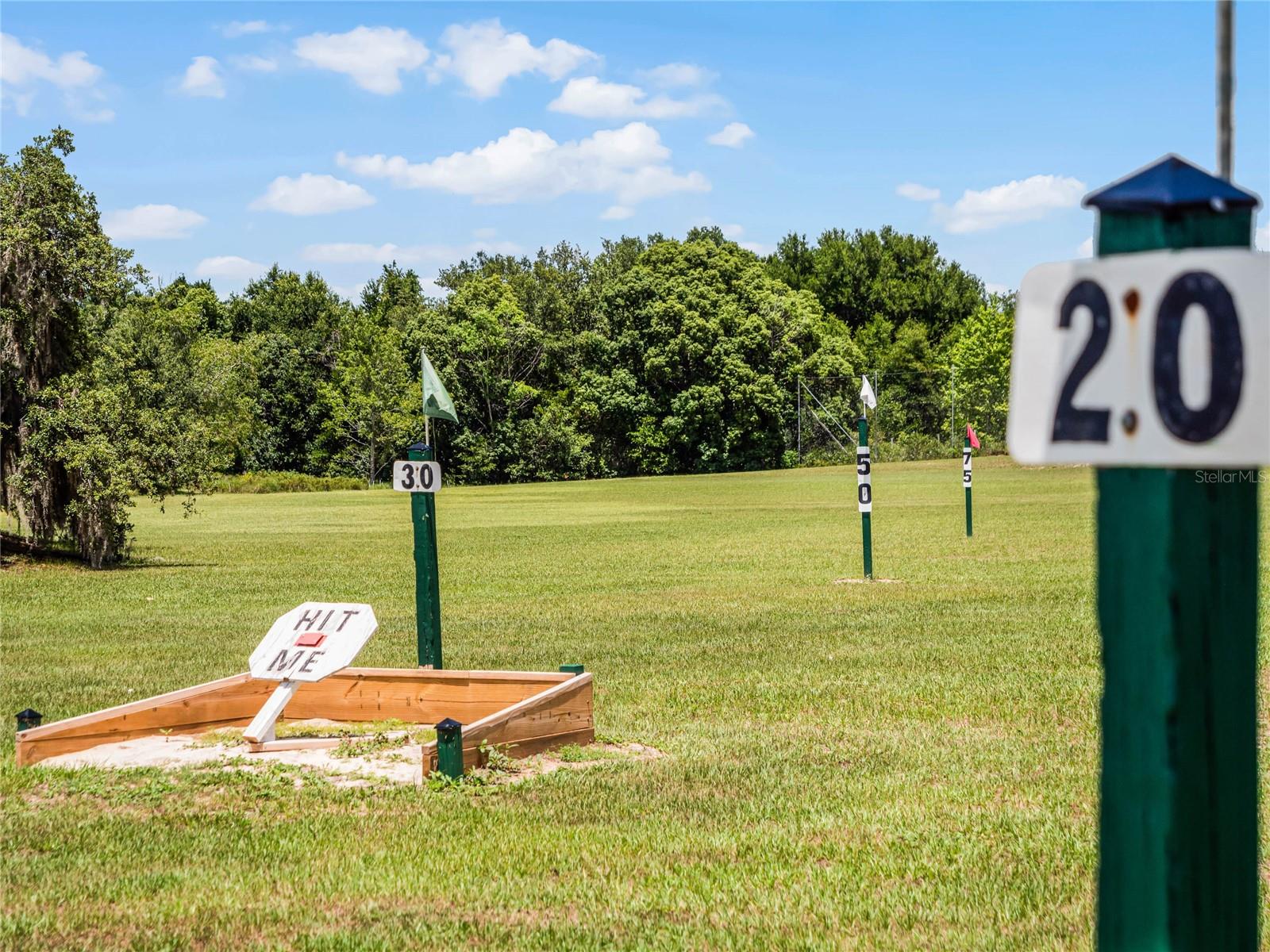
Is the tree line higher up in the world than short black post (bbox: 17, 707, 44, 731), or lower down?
higher up

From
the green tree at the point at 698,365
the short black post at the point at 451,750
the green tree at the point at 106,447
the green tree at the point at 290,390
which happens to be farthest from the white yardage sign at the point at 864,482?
the green tree at the point at 290,390

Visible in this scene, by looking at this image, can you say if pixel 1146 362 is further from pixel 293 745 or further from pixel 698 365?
pixel 698 365

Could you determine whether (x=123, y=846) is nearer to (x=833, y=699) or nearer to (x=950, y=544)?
(x=833, y=699)

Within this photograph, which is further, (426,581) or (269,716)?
(426,581)

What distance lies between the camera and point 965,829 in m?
6.30

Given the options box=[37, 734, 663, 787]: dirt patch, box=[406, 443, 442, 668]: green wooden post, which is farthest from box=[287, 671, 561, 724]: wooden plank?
box=[37, 734, 663, 787]: dirt patch

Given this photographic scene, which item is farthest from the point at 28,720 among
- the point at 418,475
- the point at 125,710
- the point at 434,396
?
the point at 434,396

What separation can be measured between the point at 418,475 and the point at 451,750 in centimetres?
288

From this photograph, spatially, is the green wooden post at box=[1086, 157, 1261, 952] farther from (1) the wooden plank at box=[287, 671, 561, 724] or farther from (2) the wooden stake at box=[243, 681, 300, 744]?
(2) the wooden stake at box=[243, 681, 300, 744]

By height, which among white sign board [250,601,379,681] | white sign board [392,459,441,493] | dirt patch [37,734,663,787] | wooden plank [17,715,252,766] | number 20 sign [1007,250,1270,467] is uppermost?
number 20 sign [1007,250,1270,467]

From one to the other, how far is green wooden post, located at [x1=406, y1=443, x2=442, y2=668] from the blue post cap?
26.9 ft

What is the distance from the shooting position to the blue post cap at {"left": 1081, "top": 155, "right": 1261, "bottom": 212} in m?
1.94

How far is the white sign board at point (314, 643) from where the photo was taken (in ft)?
28.4

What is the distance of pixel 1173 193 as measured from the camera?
6.35ft
